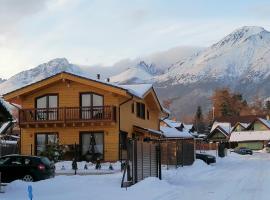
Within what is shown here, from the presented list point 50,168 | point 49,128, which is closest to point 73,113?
point 49,128

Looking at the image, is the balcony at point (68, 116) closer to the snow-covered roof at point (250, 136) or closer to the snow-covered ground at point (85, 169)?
the snow-covered ground at point (85, 169)

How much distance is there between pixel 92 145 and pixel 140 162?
18224mm

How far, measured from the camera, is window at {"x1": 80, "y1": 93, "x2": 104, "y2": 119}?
4084cm

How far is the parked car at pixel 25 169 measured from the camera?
993 inches

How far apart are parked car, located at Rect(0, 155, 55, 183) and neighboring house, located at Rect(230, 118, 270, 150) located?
8306 cm

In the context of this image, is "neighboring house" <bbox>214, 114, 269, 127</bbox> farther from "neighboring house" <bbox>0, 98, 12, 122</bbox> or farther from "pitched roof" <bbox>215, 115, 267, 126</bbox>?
"neighboring house" <bbox>0, 98, 12, 122</bbox>

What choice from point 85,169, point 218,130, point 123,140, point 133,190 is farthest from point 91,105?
point 218,130

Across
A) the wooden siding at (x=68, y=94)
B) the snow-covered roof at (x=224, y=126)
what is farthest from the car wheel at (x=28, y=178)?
the snow-covered roof at (x=224, y=126)

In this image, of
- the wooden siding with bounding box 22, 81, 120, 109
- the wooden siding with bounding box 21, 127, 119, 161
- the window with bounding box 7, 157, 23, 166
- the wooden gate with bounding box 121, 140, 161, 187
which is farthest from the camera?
the wooden siding with bounding box 22, 81, 120, 109

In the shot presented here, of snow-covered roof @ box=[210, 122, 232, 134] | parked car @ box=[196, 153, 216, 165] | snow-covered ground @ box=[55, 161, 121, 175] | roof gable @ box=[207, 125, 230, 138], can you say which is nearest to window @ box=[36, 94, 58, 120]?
snow-covered ground @ box=[55, 161, 121, 175]

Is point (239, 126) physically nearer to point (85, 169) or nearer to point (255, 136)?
point (255, 136)

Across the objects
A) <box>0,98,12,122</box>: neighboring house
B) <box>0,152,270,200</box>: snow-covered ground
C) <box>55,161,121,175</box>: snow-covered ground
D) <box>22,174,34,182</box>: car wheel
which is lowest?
<box>0,152,270,200</box>: snow-covered ground

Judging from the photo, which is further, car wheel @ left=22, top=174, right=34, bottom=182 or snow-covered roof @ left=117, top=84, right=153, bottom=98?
snow-covered roof @ left=117, top=84, right=153, bottom=98

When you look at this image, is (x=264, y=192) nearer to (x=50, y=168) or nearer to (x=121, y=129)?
(x=50, y=168)
